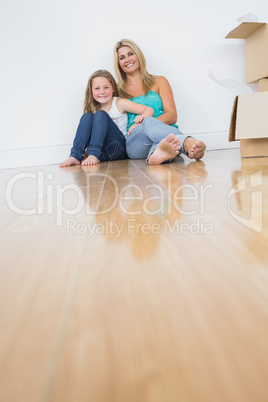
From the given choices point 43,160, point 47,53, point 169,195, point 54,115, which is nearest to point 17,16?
point 47,53

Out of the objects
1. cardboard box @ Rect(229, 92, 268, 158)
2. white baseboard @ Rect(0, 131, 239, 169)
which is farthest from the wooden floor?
white baseboard @ Rect(0, 131, 239, 169)

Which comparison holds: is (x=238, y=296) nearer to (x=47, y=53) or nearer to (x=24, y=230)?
(x=24, y=230)

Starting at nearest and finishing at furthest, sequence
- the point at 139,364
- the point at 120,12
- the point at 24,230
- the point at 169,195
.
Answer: the point at 139,364 → the point at 24,230 → the point at 169,195 → the point at 120,12

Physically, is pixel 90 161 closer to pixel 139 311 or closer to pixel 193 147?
pixel 193 147

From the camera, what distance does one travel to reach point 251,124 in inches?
64.3

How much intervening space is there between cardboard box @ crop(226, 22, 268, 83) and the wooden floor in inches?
85.1

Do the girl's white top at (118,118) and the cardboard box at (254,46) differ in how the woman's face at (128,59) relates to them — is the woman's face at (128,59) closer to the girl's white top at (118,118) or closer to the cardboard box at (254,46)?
the girl's white top at (118,118)

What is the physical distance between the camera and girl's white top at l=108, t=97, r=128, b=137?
7.95ft

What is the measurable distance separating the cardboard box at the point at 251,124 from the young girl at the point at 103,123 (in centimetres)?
65

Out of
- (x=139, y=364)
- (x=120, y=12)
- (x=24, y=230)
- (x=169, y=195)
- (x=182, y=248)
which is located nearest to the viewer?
(x=139, y=364)

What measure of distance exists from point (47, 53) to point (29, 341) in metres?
2.87

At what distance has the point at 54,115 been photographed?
2852 millimetres

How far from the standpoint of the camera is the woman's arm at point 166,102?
93.3 inches

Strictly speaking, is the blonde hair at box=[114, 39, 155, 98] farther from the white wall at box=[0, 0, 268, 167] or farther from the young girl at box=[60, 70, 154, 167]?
the white wall at box=[0, 0, 268, 167]
